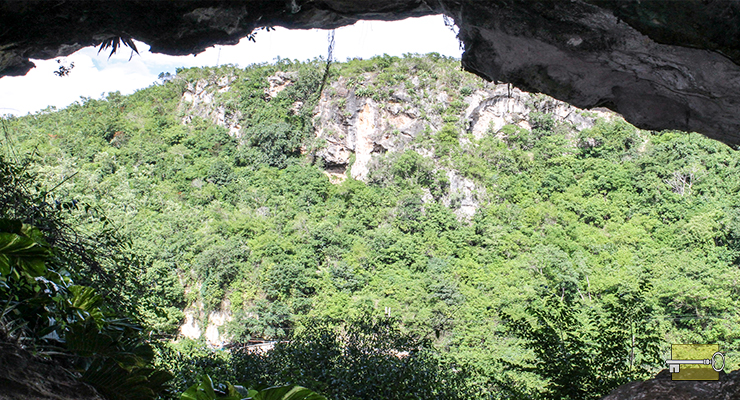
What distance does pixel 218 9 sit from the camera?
450 centimetres

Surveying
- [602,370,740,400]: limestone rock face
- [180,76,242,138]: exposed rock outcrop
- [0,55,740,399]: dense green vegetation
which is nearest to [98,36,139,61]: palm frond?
[602,370,740,400]: limestone rock face

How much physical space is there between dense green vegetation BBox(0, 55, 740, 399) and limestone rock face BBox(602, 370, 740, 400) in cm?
858

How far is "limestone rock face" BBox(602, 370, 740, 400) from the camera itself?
138 inches

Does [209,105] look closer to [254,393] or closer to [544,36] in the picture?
[544,36]

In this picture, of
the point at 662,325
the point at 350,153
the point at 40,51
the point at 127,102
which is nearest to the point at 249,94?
the point at 350,153

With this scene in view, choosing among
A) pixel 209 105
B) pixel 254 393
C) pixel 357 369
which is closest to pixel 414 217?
pixel 209 105

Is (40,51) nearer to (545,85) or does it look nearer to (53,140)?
(545,85)

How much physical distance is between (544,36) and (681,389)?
2.73 meters

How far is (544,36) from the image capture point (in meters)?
3.85

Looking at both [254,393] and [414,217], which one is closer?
[254,393]

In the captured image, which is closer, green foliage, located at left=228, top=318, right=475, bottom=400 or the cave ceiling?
the cave ceiling

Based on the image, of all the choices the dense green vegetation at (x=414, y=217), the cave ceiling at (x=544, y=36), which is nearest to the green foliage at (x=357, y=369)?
the cave ceiling at (x=544, y=36)

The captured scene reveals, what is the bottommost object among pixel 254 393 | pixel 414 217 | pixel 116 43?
pixel 414 217

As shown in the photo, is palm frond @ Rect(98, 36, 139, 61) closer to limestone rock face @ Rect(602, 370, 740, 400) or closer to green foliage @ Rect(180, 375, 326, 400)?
green foliage @ Rect(180, 375, 326, 400)
